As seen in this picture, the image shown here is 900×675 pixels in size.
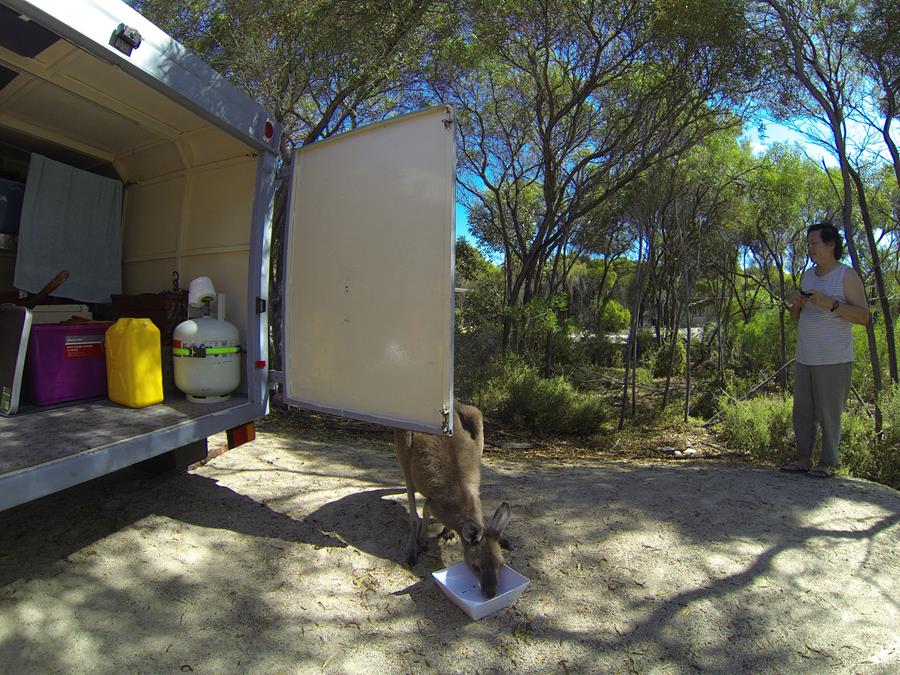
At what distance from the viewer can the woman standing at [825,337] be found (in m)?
4.00

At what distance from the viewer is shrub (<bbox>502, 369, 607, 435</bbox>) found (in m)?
7.42

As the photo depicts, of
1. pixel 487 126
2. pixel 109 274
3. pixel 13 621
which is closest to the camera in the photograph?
pixel 13 621

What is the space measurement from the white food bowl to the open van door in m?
0.80

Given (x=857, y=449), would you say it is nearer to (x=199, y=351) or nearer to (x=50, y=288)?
(x=199, y=351)

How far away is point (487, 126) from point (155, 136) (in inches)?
332

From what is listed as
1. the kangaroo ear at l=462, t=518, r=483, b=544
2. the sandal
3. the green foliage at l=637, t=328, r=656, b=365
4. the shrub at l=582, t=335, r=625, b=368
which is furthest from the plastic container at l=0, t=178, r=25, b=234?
the green foliage at l=637, t=328, r=656, b=365

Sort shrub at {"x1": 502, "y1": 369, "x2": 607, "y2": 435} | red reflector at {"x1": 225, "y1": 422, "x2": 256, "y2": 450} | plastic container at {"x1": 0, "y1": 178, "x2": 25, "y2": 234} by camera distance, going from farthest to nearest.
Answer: shrub at {"x1": 502, "y1": 369, "x2": 607, "y2": 435} → plastic container at {"x1": 0, "y1": 178, "x2": 25, "y2": 234} → red reflector at {"x1": 225, "y1": 422, "x2": 256, "y2": 450}

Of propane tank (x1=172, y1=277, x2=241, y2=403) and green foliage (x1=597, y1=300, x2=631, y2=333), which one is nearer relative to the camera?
propane tank (x1=172, y1=277, x2=241, y2=403)

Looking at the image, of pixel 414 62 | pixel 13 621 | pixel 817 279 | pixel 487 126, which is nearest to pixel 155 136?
pixel 13 621

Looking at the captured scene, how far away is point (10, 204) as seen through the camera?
14.5ft

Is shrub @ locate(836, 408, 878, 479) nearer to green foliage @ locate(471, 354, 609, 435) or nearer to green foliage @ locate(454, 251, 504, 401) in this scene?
green foliage @ locate(471, 354, 609, 435)

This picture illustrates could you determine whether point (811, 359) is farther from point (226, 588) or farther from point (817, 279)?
point (226, 588)

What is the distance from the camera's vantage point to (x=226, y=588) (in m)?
2.69

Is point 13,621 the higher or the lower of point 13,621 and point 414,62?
the lower
